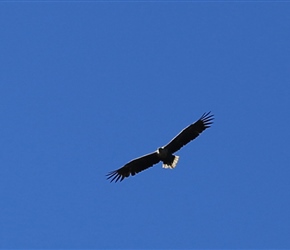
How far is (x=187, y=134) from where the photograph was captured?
55.3 metres

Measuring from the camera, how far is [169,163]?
55250 millimetres

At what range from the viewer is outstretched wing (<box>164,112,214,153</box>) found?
5516 centimetres

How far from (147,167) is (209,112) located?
120 inches

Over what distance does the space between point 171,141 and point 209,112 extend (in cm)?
172

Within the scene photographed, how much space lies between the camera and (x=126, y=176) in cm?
5619

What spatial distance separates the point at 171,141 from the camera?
55.0m

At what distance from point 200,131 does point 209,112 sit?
2.46 ft

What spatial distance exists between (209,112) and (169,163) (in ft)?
7.58

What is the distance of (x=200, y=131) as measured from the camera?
5528 centimetres

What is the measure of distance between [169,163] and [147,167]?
1.12m

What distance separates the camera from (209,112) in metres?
55.3

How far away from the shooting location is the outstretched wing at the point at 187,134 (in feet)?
181

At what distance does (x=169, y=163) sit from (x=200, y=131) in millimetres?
1588
